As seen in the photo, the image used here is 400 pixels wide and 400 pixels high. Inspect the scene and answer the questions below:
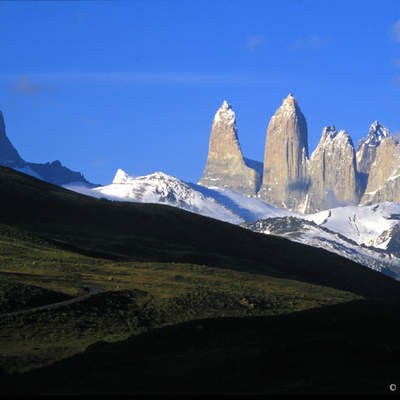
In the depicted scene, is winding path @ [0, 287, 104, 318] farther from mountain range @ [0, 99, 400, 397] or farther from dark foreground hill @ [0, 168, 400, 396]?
dark foreground hill @ [0, 168, 400, 396]

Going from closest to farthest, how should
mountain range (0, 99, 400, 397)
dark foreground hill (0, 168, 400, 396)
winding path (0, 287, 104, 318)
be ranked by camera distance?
mountain range (0, 99, 400, 397) < dark foreground hill (0, 168, 400, 396) < winding path (0, 287, 104, 318)

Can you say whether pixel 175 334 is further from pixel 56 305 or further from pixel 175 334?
pixel 56 305

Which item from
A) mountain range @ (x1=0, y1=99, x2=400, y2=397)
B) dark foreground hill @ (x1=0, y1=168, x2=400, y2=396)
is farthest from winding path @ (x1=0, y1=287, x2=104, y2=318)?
dark foreground hill @ (x1=0, y1=168, x2=400, y2=396)

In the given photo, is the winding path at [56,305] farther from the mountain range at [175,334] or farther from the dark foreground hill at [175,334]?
the dark foreground hill at [175,334]

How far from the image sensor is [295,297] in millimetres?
123812

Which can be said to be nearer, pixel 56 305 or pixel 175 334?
pixel 175 334

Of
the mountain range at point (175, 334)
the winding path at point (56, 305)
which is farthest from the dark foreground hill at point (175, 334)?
the winding path at point (56, 305)

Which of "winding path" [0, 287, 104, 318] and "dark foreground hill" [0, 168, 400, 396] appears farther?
"winding path" [0, 287, 104, 318]

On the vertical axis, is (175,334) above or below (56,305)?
below

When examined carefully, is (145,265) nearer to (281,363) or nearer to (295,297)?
(295,297)

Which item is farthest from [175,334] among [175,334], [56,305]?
[56,305]

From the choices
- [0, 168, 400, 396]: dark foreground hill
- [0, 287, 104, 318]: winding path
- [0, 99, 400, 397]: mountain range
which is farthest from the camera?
[0, 287, 104, 318]: winding path

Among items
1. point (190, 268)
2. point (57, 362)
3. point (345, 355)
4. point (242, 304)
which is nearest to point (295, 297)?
point (242, 304)

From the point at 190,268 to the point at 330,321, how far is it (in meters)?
56.3
